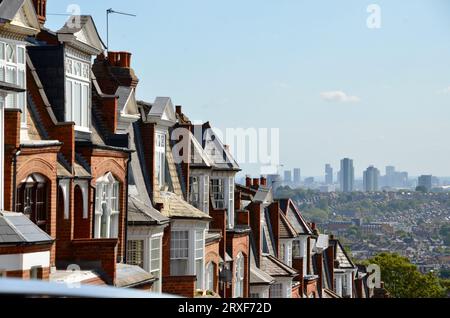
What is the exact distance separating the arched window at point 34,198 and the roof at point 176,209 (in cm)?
1058

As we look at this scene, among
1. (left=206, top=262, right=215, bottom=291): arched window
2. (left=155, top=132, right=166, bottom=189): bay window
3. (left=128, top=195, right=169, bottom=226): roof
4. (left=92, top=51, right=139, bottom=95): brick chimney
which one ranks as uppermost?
(left=92, top=51, right=139, bottom=95): brick chimney

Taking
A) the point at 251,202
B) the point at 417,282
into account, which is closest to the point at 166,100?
the point at 251,202

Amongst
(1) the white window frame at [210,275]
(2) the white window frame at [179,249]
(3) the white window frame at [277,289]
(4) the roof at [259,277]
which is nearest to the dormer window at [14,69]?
(2) the white window frame at [179,249]

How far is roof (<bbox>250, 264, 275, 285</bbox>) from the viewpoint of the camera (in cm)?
4256

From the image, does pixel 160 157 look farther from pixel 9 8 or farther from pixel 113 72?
pixel 9 8

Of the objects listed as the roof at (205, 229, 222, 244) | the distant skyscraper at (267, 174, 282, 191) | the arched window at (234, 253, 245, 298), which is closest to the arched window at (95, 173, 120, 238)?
the roof at (205, 229, 222, 244)

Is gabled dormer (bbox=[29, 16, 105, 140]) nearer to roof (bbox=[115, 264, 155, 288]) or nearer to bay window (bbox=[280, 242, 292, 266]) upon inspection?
roof (bbox=[115, 264, 155, 288])

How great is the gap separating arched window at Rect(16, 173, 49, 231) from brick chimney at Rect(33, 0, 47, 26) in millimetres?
6004

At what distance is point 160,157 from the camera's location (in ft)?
105

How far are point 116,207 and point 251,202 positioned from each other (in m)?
20.7

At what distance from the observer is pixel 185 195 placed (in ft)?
114

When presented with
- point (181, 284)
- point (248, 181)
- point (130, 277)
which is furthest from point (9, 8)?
point (248, 181)
